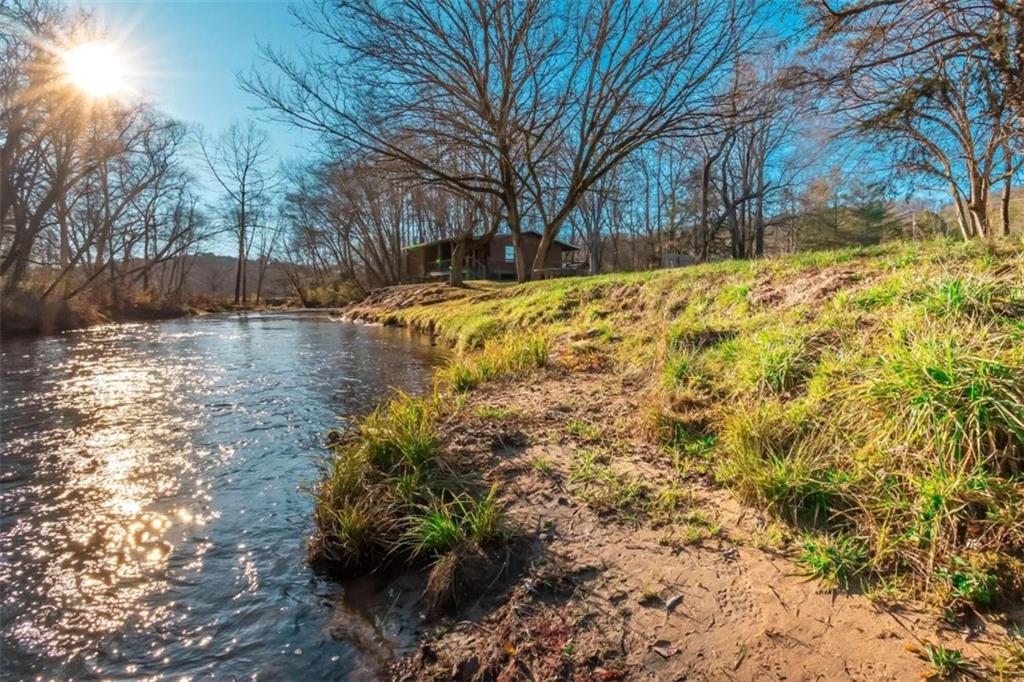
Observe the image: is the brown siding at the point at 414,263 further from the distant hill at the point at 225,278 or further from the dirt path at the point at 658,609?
the dirt path at the point at 658,609

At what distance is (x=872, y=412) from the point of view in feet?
9.69

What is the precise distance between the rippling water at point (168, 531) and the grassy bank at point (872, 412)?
64 cm

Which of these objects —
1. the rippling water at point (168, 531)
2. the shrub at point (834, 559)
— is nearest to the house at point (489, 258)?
the rippling water at point (168, 531)

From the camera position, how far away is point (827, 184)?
27.2m

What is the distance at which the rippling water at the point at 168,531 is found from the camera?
7.86 feet

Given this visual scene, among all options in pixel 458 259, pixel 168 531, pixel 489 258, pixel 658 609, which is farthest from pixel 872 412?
pixel 489 258

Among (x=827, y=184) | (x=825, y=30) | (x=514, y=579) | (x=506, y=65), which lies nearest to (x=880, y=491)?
(x=514, y=579)

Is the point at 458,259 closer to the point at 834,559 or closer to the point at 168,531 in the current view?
the point at 168,531

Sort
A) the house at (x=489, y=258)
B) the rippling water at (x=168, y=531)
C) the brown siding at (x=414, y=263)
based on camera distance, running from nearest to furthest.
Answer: the rippling water at (x=168, y=531)
the house at (x=489, y=258)
the brown siding at (x=414, y=263)

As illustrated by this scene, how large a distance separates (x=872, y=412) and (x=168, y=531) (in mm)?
4779

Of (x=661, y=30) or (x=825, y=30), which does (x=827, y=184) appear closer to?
(x=661, y=30)

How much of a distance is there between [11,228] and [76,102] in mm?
5604

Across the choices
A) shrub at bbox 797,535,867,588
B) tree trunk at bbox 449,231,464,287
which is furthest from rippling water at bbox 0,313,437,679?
tree trunk at bbox 449,231,464,287

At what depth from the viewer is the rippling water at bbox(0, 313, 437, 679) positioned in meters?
2.40
